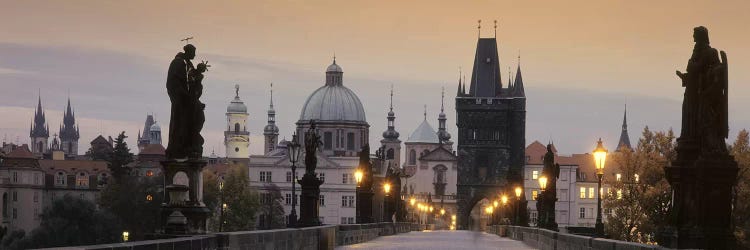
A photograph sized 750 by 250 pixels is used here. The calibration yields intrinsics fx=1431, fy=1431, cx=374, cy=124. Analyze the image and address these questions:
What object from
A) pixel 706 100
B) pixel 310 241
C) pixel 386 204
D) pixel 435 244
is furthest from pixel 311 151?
pixel 386 204

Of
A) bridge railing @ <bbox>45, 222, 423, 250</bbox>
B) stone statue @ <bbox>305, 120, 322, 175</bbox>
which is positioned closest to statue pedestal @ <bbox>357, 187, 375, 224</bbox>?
bridge railing @ <bbox>45, 222, 423, 250</bbox>

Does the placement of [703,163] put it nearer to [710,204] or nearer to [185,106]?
[710,204]

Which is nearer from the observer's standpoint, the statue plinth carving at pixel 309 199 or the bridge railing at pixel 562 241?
the bridge railing at pixel 562 241

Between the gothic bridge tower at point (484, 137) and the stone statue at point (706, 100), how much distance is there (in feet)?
563

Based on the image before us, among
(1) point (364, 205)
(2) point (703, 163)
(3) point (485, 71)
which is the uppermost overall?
(3) point (485, 71)

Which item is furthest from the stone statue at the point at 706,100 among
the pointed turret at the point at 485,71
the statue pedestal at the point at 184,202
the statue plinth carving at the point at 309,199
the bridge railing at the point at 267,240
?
the pointed turret at the point at 485,71

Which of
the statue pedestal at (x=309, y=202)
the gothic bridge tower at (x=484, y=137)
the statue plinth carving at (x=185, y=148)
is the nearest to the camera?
the statue plinth carving at (x=185, y=148)

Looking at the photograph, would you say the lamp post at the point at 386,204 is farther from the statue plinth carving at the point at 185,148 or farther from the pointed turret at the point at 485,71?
the pointed turret at the point at 485,71

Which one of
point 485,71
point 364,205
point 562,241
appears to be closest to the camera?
point 562,241

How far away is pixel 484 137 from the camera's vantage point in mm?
195000

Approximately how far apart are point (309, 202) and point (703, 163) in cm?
2241

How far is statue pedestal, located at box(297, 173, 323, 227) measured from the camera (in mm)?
41031

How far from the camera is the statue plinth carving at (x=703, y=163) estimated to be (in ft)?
66.2

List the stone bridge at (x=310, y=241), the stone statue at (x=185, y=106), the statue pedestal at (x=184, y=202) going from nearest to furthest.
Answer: the stone bridge at (x=310, y=241) < the statue pedestal at (x=184, y=202) < the stone statue at (x=185, y=106)
